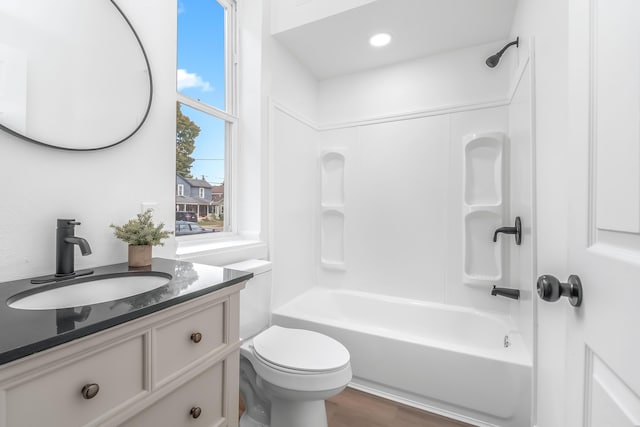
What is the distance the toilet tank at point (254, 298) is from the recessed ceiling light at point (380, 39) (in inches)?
69.8

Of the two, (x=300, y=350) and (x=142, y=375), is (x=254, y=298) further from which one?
(x=142, y=375)

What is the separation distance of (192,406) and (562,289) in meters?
1.00

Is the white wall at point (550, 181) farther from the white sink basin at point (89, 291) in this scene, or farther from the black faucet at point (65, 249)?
the black faucet at point (65, 249)

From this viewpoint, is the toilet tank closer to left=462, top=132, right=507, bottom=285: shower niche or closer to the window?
the window

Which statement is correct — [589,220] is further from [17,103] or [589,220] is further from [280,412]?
[17,103]

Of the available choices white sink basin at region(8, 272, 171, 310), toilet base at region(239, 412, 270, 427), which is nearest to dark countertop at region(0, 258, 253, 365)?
white sink basin at region(8, 272, 171, 310)

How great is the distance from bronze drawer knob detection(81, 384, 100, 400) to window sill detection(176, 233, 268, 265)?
0.88 meters

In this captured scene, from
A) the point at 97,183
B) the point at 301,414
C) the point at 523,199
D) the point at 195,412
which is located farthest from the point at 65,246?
the point at 523,199

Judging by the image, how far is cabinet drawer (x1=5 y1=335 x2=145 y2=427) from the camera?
483mm


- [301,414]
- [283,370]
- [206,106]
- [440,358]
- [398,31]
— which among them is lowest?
[301,414]

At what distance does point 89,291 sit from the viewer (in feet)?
3.05

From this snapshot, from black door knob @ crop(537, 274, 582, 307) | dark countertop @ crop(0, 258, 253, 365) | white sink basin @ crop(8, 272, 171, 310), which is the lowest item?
white sink basin @ crop(8, 272, 171, 310)

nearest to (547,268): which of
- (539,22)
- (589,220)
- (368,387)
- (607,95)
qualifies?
(589,220)

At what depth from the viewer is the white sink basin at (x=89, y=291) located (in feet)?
2.60
